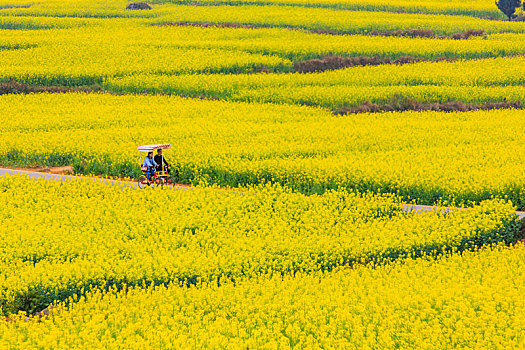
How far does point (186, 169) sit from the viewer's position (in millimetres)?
22094

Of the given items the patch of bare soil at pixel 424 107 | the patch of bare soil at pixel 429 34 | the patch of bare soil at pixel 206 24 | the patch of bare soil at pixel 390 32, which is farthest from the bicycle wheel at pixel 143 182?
the patch of bare soil at pixel 206 24

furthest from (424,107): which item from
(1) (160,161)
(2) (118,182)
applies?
(2) (118,182)

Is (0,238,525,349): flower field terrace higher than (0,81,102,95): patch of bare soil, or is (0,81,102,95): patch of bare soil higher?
(0,238,525,349): flower field terrace

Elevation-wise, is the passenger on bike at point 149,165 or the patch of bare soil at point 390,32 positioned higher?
the patch of bare soil at point 390,32

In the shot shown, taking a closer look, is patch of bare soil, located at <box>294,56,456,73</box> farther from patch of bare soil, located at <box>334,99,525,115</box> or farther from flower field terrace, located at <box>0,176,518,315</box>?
flower field terrace, located at <box>0,176,518,315</box>

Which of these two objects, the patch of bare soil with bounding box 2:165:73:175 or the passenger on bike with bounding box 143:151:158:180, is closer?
the passenger on bike with bounding box 143:151:158:180

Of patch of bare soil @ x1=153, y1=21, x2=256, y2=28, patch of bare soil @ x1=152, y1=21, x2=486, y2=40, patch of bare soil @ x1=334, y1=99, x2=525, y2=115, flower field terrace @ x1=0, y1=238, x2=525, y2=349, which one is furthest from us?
patch of bare soil @ x1=153, y1=21, x2=256, y2=28

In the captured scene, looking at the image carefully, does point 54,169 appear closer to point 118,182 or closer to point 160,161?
point 118,182

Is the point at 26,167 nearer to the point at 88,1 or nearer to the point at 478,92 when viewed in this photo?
the point at 478,92

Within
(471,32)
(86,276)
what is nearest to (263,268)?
(86,276)

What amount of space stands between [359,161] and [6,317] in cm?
1217

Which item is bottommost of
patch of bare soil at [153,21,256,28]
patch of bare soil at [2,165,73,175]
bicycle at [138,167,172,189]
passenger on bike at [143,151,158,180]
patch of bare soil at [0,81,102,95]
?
patch of bare soil at [2,165,73,175]

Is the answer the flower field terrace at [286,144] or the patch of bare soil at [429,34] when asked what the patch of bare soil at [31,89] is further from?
the patch of bare soil at [429,34]

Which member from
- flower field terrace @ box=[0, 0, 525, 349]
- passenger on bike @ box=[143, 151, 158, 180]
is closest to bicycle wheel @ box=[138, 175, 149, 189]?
passenger on bike @ box=[143, 151, 158, 180]
